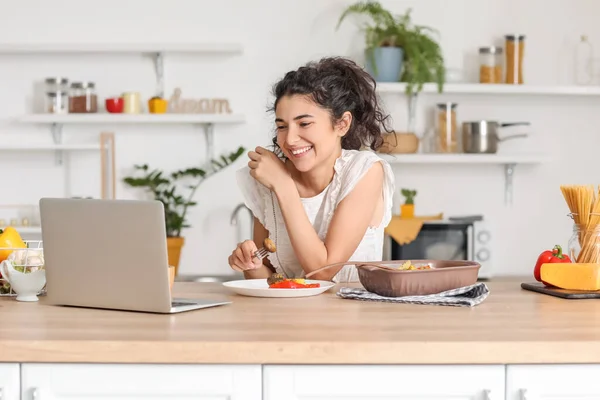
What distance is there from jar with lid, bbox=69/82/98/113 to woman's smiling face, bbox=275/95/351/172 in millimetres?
2538

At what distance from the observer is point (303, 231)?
7.41 feet

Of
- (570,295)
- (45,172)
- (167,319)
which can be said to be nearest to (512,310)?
(570,295)

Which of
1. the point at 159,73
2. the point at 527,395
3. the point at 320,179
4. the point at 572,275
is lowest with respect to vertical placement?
the point at 527,395

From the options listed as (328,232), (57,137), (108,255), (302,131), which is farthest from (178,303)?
(57,137)

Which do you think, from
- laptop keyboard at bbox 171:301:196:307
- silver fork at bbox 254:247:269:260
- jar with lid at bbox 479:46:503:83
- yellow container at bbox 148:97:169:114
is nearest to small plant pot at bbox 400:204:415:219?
jar with lid at bbox 479:46:503:83

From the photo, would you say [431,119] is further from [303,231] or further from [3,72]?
[303,231]

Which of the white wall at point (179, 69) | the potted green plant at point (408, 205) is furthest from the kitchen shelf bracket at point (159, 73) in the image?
the potted green plant at point (408, 205)

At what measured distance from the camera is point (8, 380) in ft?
4.59

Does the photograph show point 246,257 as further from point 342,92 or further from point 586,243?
point 586,243

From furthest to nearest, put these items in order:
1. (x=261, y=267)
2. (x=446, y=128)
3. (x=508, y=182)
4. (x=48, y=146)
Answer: (x=508, y=182)
(x=446, y=128)
(x=48, y=146)
(x=261, y=267)

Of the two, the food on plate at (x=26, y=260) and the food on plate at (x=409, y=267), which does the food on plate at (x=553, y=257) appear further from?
the food on plate at (x=26, y=260)

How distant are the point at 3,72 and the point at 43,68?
218mm

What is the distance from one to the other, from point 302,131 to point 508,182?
2817 mm

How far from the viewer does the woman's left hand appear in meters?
2.33
